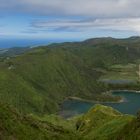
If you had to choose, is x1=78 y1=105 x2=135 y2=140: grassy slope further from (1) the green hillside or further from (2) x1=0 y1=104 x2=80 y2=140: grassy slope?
(2) x1=0 y1=104 x2=80 y2=140: grassy slope

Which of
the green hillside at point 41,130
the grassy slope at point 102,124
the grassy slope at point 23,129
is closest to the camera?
the green hillside at point 41,130

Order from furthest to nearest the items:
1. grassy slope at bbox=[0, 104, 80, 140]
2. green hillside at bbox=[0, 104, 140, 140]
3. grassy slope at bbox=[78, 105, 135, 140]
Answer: grassy slope at bbox=[78, 105, 135, 140] < grassy slope at bbox=[0, 104, 80, 140] < green hillside at bbox=[0, 104, 140, 140]

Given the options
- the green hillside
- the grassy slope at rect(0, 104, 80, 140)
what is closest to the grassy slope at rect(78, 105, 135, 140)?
the green hillside

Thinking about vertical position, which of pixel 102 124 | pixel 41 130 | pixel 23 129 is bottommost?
pixel 102 124

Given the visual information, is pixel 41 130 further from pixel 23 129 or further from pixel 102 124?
pixel 102 124

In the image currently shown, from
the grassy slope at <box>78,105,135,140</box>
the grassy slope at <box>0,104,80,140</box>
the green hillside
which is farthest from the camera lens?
the grassy slope at <box>78,105,135,140</box>

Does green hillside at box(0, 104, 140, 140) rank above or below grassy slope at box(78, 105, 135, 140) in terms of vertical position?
above

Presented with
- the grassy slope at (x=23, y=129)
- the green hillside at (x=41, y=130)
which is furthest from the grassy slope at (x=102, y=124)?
the grassy slope at (x=23, y=129)

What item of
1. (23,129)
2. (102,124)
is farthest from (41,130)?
(102,124)

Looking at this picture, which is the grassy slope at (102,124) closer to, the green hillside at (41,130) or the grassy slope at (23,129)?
the green hillside at (41,130)

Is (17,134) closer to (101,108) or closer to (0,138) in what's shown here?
(0,138)

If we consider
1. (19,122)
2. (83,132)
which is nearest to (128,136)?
(19,122)
